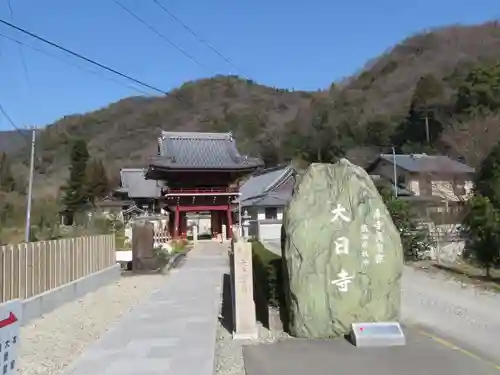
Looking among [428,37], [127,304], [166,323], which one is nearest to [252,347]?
[166,323]

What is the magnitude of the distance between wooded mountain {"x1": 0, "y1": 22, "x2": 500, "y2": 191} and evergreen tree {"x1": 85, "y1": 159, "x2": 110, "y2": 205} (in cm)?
681

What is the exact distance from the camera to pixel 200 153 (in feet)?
150

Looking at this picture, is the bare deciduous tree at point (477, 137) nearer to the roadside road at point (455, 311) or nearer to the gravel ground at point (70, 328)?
the roadside road at point (455, 311)

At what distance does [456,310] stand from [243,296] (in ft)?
16.7

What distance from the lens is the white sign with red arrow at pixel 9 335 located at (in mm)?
3318

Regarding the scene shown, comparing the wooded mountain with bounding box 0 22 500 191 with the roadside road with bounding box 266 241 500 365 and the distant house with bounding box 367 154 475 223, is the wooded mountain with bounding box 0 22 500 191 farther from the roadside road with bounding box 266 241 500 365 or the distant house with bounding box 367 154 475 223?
the roadside road with bounding box 266 241 500 365

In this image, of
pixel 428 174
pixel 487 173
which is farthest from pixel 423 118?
pixel 487 173

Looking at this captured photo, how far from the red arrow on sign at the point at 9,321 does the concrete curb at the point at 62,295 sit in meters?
7.09

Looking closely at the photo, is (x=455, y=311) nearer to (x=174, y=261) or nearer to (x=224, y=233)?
(x=174, y=261)

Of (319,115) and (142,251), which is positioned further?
(319,115)

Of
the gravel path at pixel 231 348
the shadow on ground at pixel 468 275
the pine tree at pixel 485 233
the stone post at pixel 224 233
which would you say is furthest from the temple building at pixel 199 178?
the gravel path at pixel 231 348


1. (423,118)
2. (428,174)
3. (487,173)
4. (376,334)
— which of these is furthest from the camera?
(423,118)

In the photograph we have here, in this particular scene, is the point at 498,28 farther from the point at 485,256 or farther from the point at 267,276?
the point at 267,276

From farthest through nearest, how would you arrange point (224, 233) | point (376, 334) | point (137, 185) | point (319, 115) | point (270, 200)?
point (319, 115) → point (137, 185) → point (270, 200) → point (224, 233) → point (376, 334)
